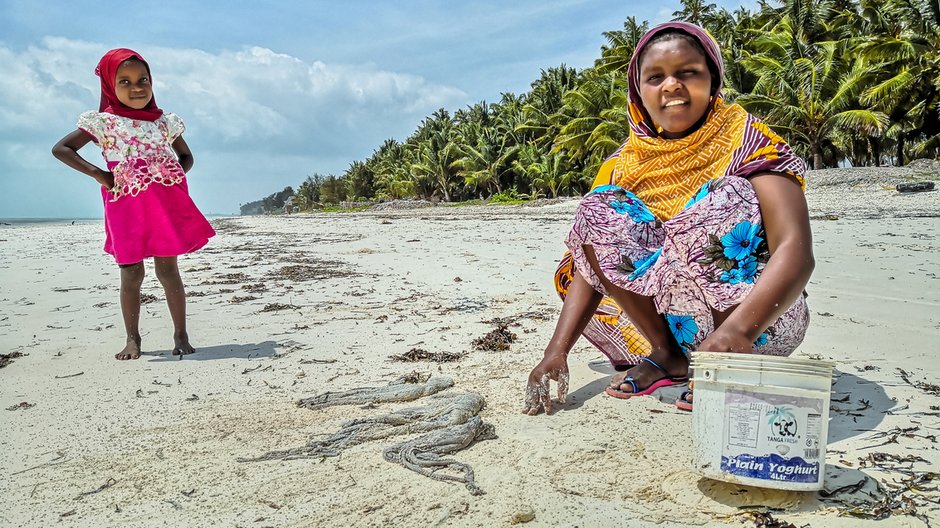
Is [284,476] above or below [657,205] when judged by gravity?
below

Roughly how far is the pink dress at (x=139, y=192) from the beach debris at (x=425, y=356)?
4.25 ft

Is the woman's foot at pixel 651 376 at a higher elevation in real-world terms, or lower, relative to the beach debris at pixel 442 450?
higher

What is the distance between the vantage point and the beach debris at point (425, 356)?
2.94m

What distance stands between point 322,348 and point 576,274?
154 cm

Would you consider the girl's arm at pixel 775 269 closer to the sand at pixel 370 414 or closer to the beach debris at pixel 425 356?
the sand at pixel 370 414

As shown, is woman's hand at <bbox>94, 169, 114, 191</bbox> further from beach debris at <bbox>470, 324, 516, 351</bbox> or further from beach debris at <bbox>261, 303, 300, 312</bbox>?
beach debris at <bbox>470, 324, 516, 351</bbox>

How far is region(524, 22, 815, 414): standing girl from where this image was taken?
185 centimetres

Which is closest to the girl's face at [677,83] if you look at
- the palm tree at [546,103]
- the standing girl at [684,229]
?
the standing girl at [684,229]

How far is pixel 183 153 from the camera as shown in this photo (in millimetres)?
3564

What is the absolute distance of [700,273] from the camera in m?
1.98

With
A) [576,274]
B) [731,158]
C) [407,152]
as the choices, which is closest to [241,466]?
[576,274]

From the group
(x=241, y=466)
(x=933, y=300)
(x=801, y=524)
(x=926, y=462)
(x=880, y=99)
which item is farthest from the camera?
(x=880, y=99)

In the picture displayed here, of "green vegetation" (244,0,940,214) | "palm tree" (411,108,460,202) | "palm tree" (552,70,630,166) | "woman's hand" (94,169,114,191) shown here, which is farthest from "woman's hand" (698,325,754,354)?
"palm tree" (411,108,460,202)

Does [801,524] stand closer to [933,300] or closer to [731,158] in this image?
[731,158]
